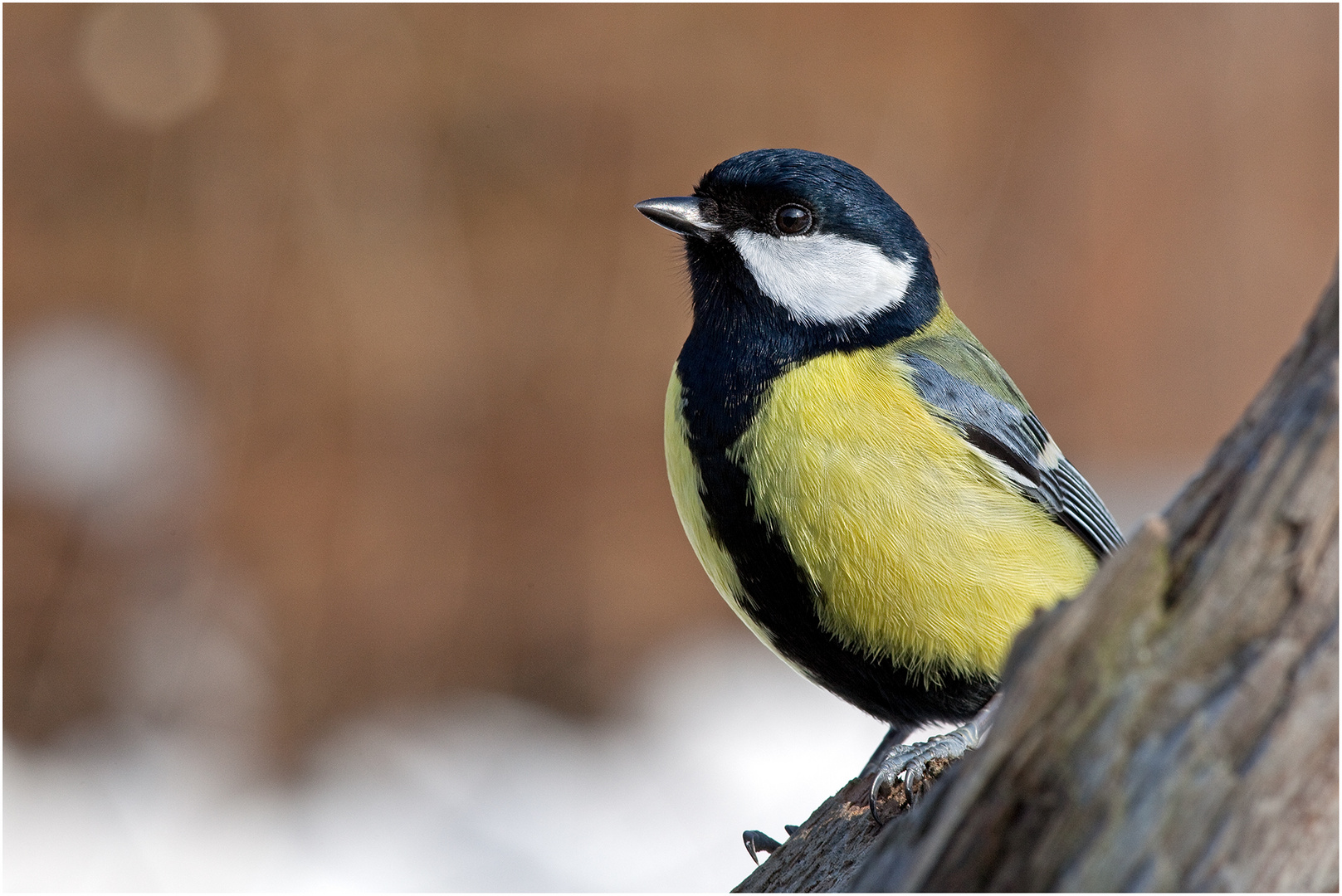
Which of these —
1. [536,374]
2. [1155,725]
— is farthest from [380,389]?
[1155,725]

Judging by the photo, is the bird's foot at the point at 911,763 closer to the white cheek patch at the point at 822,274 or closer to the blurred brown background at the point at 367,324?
the white cheek patch at the point at 822,274

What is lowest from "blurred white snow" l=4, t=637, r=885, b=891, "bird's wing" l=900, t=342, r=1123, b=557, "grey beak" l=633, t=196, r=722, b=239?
"blurred white snow" l=4, t=637, r=885, b=891

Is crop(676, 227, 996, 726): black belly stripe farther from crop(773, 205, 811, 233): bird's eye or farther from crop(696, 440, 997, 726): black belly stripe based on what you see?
crop(773, 205, 811, 233): bird's eye

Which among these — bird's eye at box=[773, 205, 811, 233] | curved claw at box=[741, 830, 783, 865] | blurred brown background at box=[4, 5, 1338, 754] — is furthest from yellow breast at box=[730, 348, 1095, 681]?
blurred brown background at box=[4, 5, 1338, 754]

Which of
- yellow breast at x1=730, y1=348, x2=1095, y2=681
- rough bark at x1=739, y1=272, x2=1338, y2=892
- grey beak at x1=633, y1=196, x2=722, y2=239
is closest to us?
rough bark at x1=739, y1=272, x2=1338, y2=892

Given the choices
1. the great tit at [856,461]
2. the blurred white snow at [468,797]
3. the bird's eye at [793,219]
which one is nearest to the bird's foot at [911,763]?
the great tit at [856,461]

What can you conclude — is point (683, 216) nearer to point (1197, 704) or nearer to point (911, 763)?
point (911, 763)
